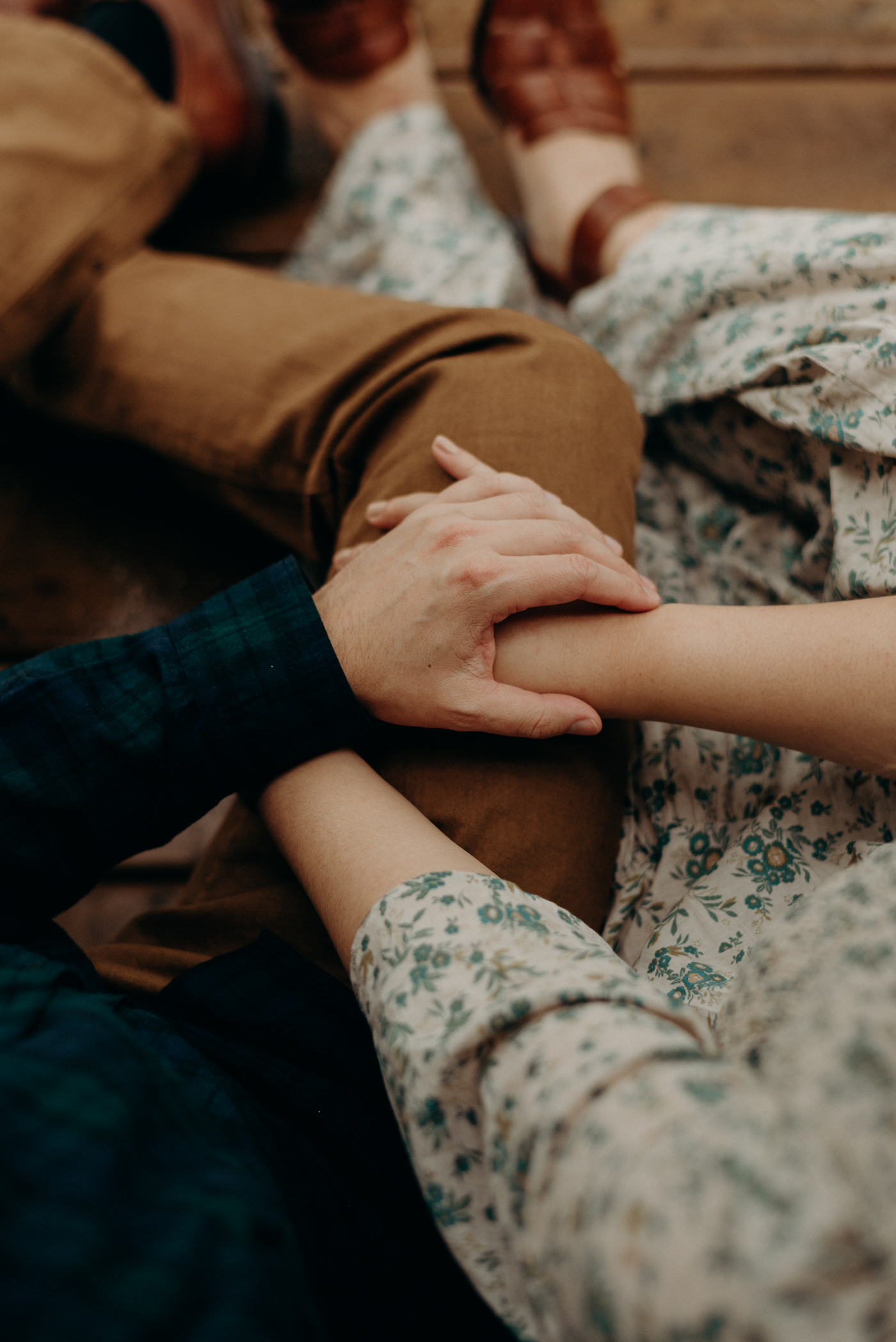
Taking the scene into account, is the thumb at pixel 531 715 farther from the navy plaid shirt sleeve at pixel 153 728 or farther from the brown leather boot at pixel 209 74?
the brown leather boot at pixel 209 74

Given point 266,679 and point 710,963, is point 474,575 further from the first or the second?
point 710,963

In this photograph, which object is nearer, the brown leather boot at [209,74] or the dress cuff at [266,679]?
the dress cuff at [266,679]

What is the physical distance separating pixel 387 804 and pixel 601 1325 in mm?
308

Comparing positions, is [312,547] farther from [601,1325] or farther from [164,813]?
[601,1325]

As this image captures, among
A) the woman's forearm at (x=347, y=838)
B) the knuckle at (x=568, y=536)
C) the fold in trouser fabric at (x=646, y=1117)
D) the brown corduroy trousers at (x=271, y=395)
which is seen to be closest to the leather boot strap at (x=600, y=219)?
the brown corduroy trousers at (x=271, y=395)

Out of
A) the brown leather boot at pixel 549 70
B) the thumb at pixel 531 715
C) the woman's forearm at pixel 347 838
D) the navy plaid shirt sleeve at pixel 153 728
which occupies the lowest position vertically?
the woman's forearm at pixel 347 838

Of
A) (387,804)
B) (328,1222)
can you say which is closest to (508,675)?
(387,804)

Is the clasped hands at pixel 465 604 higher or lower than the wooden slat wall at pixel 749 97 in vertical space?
lower

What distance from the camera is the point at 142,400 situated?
77 cm

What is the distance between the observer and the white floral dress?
293 mm

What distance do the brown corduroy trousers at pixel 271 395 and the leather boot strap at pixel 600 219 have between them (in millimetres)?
336

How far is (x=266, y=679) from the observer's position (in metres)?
0.55

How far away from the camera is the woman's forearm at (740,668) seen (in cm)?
52

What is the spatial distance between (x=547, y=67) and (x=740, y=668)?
3.17ft
